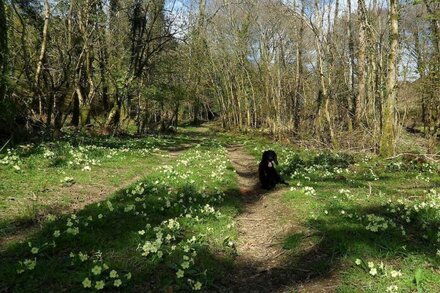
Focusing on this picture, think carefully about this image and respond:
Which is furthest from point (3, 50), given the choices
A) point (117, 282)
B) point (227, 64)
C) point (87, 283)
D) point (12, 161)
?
point (227, 64)

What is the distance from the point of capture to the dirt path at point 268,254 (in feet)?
21.2

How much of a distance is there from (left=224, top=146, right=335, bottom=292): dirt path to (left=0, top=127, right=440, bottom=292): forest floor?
0.02m

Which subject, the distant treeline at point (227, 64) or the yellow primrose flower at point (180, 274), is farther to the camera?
the distant treeline at point (227, 64)

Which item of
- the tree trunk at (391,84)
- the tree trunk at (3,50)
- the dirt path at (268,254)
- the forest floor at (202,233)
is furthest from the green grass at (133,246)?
the tree trunk at (391,84)

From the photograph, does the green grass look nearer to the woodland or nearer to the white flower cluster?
the woodland

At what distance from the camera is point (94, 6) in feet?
88.3

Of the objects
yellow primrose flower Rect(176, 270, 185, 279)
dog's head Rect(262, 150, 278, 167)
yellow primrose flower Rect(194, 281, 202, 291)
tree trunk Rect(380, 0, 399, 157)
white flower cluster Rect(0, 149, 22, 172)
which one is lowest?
yellow primrose flower Rect(194, 281, 202, 291)

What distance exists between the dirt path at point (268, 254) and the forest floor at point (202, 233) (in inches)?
1.0

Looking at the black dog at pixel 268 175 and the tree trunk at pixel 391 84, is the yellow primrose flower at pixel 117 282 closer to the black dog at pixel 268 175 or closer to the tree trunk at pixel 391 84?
the black dog at pixel 268 175

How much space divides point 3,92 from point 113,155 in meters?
5.11

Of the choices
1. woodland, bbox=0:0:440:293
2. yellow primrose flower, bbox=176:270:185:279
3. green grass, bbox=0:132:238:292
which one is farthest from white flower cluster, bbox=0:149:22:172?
yellow primrose flower, bbox=176:270:185:279

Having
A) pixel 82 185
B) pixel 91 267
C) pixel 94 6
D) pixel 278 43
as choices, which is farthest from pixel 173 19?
pixel 91 267

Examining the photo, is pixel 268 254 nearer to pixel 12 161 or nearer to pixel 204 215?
pixel 204 215

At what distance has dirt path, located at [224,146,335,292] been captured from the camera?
647cm
